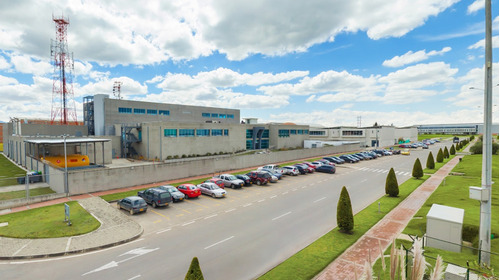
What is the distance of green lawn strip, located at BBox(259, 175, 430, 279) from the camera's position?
11.4m

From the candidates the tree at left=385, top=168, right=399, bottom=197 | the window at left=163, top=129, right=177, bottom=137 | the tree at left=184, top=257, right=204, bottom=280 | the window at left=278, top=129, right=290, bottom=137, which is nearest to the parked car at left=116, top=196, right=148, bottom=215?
the tree at left=184, top=257, right=204, bottom=280

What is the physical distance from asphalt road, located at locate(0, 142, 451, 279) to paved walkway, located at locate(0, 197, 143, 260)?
0.53 meters

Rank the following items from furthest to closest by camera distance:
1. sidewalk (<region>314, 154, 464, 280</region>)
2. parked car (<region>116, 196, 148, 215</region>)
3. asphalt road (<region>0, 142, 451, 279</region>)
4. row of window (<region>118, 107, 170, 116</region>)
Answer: row of window (<region>118, 107, 170, 116</region>), parked car (<region>116, 196, 148, 215</region>), asphalt road (<region>0, 142, 451, 279</region>), sidewalk (<region>314, 154, 464, 280</region>)

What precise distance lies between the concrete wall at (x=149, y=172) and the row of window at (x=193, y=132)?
44.2 feet

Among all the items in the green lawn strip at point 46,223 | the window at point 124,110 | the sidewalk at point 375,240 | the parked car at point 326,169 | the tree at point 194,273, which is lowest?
the green lawn strip at point 46,223

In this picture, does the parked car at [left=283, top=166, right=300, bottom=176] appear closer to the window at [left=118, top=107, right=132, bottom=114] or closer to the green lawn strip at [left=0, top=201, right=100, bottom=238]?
the green lawn strip at [left=0, top=201, right=100, bottom=238]

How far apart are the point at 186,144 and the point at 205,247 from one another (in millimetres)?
37612

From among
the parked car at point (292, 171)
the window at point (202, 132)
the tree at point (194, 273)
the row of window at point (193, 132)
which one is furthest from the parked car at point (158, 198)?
the window at point (202, 132)

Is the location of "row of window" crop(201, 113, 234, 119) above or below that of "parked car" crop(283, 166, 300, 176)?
above

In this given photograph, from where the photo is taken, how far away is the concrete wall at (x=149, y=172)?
26.3m

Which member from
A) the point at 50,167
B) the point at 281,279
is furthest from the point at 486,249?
the point at 50,167

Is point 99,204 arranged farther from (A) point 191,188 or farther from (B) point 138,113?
(B) point 138,113

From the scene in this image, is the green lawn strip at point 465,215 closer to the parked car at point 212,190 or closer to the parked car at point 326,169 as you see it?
the parked car at point 326,169

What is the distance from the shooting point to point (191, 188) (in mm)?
25438
